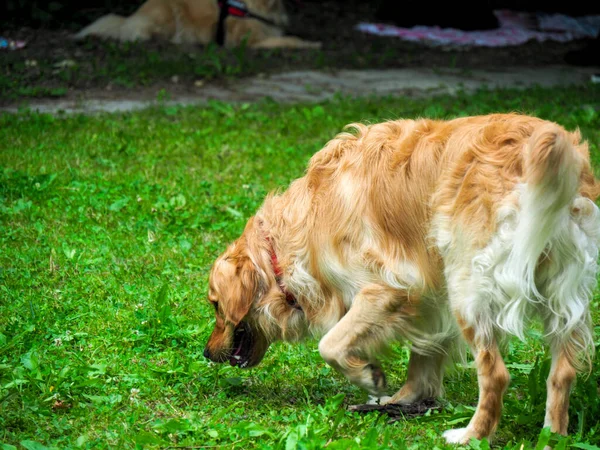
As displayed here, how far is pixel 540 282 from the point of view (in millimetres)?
3467

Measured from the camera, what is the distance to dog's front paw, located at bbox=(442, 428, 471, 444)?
12.0ft

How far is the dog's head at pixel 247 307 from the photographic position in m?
4.20

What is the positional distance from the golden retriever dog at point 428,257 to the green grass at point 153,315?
255 millimetres

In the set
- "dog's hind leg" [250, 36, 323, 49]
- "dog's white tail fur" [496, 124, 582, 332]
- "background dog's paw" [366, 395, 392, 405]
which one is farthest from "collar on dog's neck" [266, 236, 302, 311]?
"dog's hind leg" [250, 36, 323, 49]

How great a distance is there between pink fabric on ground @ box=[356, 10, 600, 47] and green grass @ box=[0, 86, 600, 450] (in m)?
5.99

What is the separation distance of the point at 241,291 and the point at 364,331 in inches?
27.1

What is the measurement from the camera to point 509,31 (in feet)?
50.0

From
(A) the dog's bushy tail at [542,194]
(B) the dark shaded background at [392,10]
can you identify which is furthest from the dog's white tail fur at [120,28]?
(A) the dog's bushy tail at [542,194]

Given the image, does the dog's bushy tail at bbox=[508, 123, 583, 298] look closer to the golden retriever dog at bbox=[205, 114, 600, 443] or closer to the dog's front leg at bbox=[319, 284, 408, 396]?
the golden retriever dog at bbox=[205, 114, 600, 443]

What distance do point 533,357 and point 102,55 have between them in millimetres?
8581

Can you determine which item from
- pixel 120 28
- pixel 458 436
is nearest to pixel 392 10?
pixel 120 28

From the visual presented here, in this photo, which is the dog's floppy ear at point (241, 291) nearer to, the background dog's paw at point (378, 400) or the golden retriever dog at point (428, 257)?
the golden retriever dog at point (428, 257)

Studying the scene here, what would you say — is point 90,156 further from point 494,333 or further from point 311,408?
point 494,333

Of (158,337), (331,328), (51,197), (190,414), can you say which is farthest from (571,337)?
(51,197)
